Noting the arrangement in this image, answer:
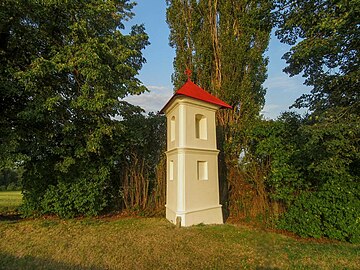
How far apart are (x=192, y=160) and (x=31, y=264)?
5.00 m

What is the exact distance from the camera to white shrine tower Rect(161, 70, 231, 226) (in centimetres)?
757

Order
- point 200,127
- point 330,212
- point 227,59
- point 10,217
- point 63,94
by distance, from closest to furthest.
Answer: point 330,212, point 63,94, point 200,127, point 10,217, point 227,59

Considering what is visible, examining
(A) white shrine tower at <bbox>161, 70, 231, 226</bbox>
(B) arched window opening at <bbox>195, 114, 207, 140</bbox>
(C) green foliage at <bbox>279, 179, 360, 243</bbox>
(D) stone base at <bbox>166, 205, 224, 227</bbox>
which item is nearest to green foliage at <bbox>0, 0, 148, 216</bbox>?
(A) white shrine tower at <bbox>161, 70, 231, 226</bbox>

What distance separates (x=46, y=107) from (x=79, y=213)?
4498mm

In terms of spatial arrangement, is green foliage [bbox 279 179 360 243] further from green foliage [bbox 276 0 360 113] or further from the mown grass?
green foliage [bbox 276 0 360 113]

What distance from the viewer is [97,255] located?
4957mm

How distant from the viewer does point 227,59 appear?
392 inches

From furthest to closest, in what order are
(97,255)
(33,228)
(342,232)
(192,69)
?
(192,69)
(33,228)
(342,232)
(97,255)

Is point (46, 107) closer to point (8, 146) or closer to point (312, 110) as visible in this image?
point (8, 146)

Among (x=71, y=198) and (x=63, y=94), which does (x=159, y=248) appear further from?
(x=63, y=94)

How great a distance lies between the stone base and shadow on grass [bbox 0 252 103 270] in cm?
340

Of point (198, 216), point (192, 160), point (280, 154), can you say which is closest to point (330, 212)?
point (280, 154)

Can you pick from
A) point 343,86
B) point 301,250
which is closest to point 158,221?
point 301,250

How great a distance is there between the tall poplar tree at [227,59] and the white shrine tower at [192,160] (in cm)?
118
